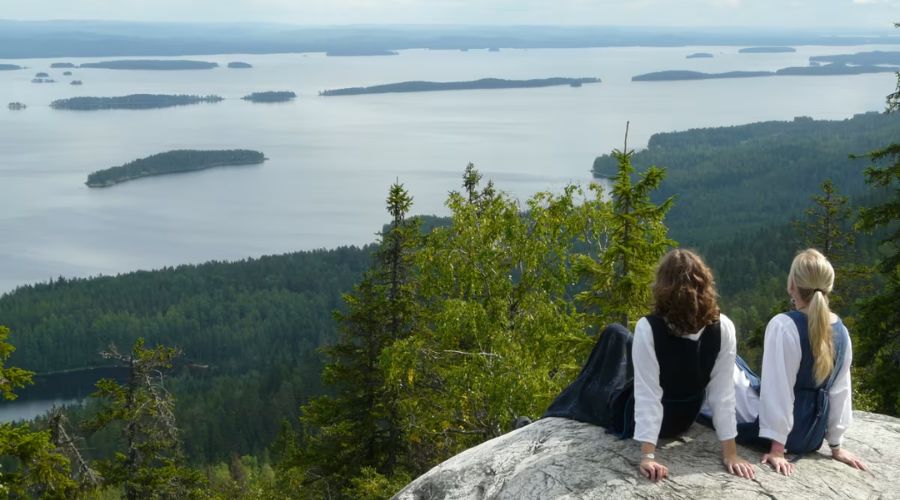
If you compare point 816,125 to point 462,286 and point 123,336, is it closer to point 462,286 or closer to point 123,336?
point 123,336

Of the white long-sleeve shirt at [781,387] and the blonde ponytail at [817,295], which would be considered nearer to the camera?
the blonde ponytail at [817,295]

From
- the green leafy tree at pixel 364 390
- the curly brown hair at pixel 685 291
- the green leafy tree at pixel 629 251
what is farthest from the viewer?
the green leafy tree at pixel 364 390

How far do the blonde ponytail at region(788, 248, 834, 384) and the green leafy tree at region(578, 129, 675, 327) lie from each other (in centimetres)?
466

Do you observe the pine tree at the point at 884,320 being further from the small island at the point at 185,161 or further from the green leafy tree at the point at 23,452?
the small island at the point at 185,161

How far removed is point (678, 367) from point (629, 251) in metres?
4.92

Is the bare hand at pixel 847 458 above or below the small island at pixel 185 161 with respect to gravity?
above

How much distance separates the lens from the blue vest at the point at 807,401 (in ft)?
19.6

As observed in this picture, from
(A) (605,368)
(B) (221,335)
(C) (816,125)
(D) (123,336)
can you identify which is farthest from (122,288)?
(C) (816,125)

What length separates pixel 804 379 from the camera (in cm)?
606

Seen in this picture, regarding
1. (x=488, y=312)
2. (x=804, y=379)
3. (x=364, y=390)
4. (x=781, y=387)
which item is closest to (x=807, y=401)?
(x=804, y=379)

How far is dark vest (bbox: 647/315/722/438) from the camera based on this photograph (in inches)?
230

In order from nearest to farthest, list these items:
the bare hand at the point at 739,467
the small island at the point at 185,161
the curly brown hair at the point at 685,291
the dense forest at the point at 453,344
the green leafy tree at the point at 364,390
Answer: the curly brown hair at the point at 685,291
the bare hand at the point at 739,467
the dense forest at the point at 453,344
the green leafy tree at the point at 364,390
the small island at the point at 185,161

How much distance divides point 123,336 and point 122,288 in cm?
609

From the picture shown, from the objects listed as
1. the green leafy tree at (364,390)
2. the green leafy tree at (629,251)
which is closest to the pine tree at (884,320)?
the green leafy tree at (629,251)
